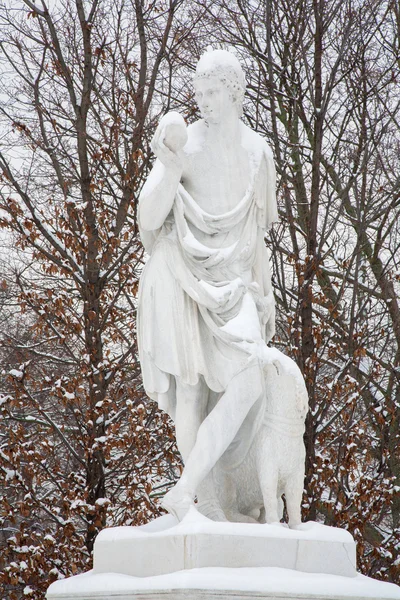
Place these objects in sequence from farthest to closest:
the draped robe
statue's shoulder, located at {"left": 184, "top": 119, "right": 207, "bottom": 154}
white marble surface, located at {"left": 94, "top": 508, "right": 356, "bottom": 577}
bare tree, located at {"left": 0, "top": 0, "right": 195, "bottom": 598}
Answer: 1. bare tree, located at {"left": 0, "top": 0, "right": 195, "bottom": 598}
2. statue's shoulder, located at {"left": 184, "top": 119, "right": 207, "bottom": 154}
3. the draped robe
4. white marble surface, located at {"left": 94, "top": 508, "right": 356, "bottom": 577}

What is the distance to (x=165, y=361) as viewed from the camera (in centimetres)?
516

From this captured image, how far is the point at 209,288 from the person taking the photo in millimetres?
5164

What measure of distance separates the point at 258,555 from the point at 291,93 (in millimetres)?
7786

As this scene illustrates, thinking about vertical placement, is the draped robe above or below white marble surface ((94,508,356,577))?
above

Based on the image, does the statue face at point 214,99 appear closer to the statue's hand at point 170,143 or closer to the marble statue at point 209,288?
the marble statue at point 209,288

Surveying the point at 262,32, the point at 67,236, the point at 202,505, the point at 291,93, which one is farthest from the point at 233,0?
the point at 202,505

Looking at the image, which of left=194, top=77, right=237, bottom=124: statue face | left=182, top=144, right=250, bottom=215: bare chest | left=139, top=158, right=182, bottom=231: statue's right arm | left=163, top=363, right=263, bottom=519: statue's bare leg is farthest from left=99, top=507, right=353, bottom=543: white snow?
left=194, top=77, right=237, bottom=124: statue face

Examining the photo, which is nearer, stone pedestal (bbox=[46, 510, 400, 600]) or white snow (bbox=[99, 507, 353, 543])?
stone pedestal (bbox=[46, 510, 400, 600])

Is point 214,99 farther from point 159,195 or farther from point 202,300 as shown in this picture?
point 202,300

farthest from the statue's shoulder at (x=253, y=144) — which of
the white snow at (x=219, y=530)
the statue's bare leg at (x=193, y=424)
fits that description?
the white snow at (x=219, y=530)

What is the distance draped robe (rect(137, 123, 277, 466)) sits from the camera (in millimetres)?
5113

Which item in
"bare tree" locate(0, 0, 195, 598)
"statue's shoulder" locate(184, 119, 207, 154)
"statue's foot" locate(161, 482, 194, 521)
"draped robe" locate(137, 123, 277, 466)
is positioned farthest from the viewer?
"bare tree" locate(0, 0, 195, 598)

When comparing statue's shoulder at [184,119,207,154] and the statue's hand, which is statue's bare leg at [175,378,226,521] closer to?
the statue's hand

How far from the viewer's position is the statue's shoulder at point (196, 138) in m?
5.44
